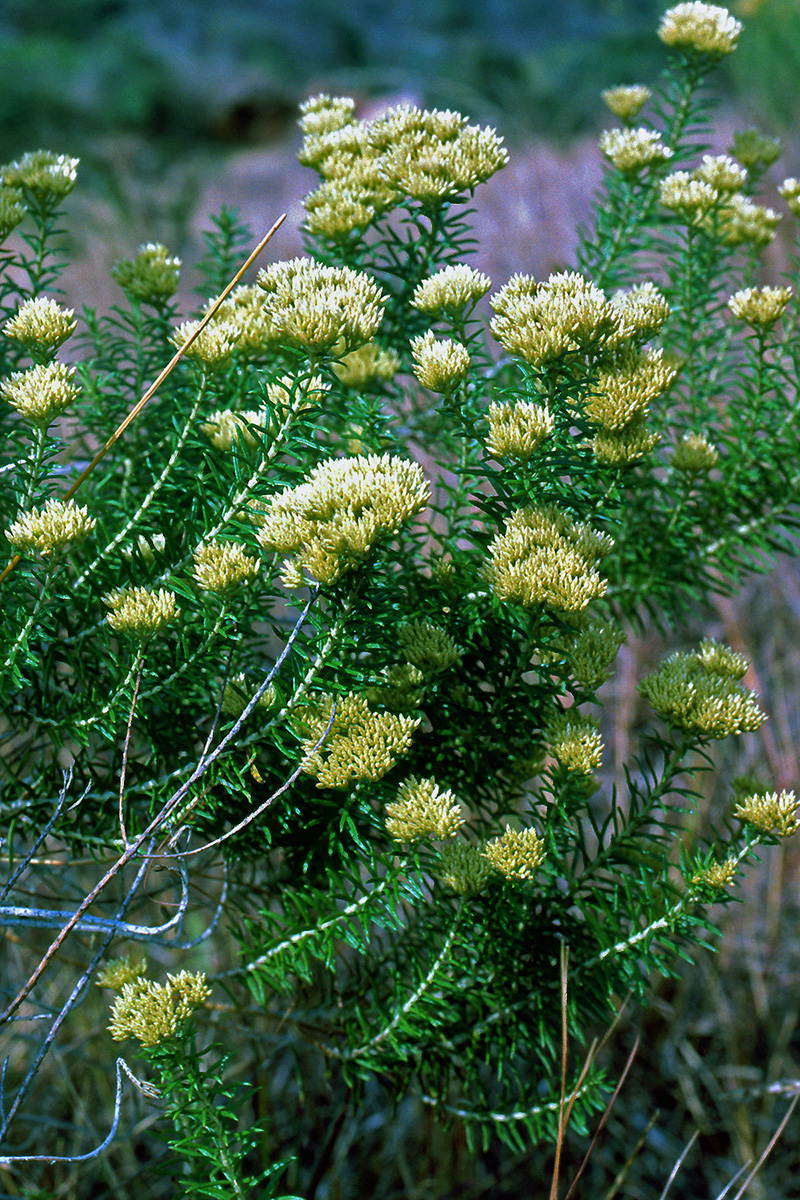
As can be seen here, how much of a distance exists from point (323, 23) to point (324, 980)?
1340 cm

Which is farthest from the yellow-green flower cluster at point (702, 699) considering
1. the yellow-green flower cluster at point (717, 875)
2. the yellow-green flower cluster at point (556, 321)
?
the yellow-green flower cluster at point (556, 321)

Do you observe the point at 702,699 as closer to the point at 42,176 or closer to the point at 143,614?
the point at 143,614

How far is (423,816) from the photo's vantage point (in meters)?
0.90

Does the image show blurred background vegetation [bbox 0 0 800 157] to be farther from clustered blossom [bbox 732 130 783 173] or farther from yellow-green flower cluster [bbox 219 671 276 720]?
yellow-green flower cluster [bbox 219 671 276 720]

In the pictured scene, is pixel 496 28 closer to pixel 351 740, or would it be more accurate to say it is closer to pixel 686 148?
pixel 686 148

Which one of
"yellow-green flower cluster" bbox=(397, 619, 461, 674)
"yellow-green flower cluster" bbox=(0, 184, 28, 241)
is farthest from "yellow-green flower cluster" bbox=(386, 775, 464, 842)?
"yellow-green flower cluster" bbox=(0, 184, 28, 241)

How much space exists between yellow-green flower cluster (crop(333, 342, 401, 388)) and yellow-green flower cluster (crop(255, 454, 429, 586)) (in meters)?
0.41

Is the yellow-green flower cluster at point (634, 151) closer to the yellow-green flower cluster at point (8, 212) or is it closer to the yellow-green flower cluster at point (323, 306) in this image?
the yellow-green flower cluster at point (323, 306)

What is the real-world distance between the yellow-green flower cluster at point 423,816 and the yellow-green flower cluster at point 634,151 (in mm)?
887

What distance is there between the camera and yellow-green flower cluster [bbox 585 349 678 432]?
949mm

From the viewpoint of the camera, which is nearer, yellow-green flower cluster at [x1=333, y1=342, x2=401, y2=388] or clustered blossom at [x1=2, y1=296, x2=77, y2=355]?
clustered blossom at [x1=2, y1=296, x2=77, y2=355]

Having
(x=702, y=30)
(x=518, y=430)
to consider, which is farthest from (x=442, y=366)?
(x=702, y=30)

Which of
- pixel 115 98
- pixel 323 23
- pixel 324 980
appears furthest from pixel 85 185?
pixel 324 980

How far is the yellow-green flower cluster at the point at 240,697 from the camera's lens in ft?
3.27
